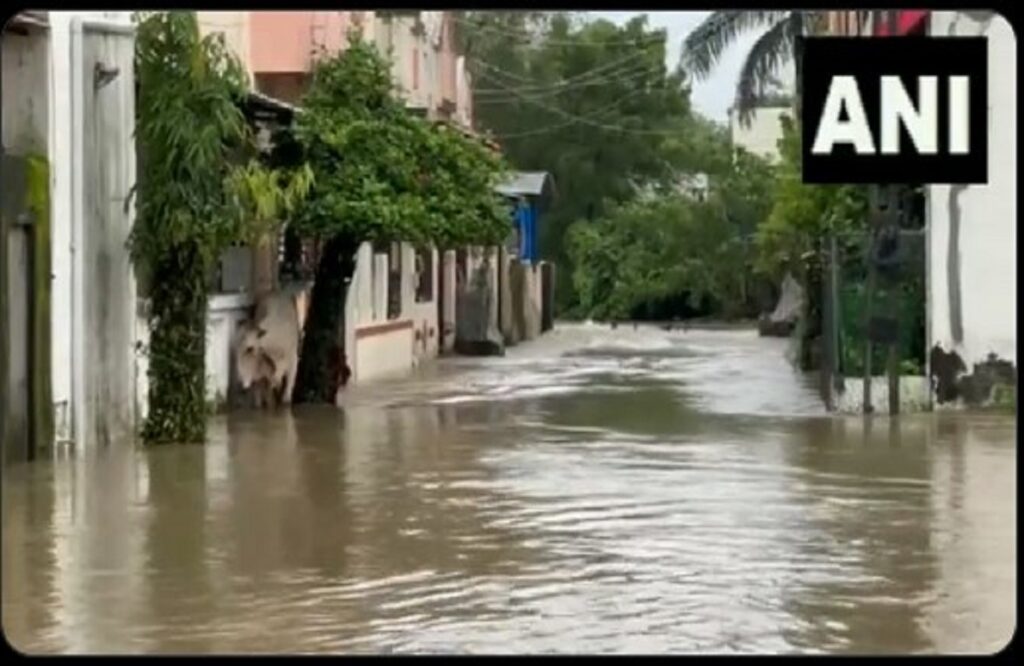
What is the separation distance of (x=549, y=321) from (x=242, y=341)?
A: 25902mm

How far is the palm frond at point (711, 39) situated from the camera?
29.3 metres

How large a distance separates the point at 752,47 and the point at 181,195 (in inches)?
631

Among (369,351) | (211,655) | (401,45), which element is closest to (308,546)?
(211,655)

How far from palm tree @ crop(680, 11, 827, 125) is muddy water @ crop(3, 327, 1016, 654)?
34.7 ft

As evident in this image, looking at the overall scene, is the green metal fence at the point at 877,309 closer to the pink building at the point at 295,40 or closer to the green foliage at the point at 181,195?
the pink building at the point at 295,40

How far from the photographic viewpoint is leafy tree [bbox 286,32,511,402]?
19.8 m

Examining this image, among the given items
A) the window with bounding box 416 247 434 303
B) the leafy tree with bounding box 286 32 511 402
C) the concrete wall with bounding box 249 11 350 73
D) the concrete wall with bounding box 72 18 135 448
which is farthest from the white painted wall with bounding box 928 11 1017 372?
the window with bounding box 416 247 434 303

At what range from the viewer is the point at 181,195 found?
16.3m

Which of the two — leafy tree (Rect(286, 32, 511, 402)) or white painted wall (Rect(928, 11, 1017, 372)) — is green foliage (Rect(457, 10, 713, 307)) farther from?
white painted wall (Rect(928, 11, 1017, 372))

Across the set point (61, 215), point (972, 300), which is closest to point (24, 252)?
point (61, 215)

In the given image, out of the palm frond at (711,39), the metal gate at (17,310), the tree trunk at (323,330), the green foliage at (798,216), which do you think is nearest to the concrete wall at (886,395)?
the green foliage at (798,216)
